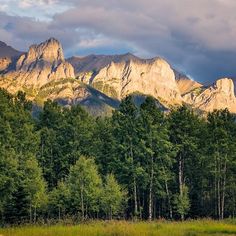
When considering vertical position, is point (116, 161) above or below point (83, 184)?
above

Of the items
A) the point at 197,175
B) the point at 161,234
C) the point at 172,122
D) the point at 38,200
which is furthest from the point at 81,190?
the point at 161,234

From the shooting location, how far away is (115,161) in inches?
2108

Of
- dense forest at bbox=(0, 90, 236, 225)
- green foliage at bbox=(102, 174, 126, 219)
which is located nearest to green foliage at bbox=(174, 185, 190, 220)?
dense forest at bbox=(0, 90, 236, 225)

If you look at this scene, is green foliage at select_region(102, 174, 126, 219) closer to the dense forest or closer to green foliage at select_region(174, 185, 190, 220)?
the dense forest

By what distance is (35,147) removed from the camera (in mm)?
54906

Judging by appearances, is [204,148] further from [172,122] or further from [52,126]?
[52,126]

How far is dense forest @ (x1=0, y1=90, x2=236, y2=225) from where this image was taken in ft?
153

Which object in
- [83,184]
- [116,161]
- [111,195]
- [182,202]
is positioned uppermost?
[116,161]

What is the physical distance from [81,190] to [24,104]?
2389cm

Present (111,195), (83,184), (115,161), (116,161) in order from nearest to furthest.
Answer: (83,184) < (111,195) < (116,161) < (115,161)

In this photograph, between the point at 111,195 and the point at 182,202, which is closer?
the point at 111,195

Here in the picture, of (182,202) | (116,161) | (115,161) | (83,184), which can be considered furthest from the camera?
(115,161)

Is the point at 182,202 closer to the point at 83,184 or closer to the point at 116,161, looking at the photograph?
the point at 116,161

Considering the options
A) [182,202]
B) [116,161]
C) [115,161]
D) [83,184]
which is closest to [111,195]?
[83,184]
